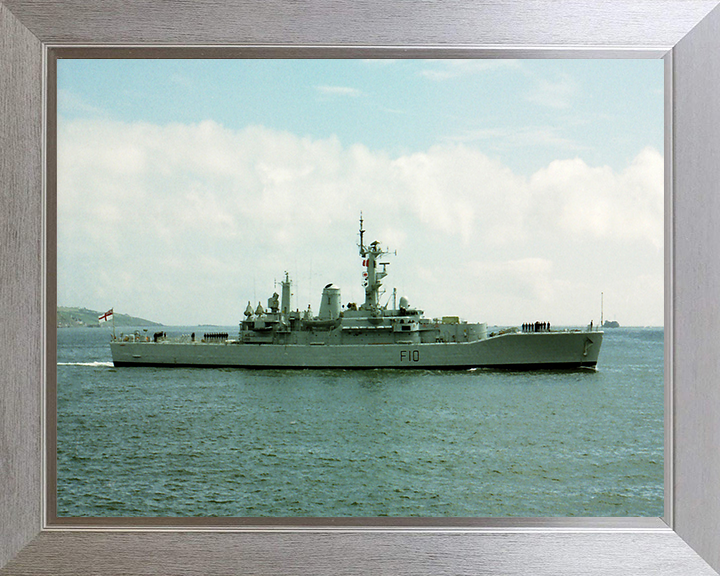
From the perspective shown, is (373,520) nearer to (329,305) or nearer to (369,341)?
(369,341)

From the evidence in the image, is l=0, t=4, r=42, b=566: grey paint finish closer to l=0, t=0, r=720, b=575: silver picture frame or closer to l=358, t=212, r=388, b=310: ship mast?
l=0, t=0, r=720, b=575: silver picture frame

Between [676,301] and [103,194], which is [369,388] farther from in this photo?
[676,301]

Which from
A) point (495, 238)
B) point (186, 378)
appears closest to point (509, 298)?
point (495, 238)

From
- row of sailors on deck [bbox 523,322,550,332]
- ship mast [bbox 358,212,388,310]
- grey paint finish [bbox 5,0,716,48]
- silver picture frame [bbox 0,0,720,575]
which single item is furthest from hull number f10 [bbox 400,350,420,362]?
grey paint finish [bbox 5,0,716,48]

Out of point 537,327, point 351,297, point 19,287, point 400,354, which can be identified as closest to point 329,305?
point 351,297

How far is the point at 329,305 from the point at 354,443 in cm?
206

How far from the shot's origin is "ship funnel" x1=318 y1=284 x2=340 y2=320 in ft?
29.7

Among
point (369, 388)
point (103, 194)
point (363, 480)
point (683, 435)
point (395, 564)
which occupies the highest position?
point (103, 194)

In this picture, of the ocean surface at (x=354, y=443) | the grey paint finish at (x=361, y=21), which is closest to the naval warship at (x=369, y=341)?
the ocean surface at (x=354, y=443)

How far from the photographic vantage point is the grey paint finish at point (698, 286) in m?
1.51

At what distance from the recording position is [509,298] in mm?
9742

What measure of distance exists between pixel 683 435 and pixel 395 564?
80 centimetres

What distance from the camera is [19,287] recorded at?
1.52m

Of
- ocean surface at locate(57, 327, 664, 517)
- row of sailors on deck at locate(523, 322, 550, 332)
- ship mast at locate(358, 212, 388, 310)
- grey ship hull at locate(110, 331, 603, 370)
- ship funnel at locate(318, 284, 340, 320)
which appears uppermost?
ship mast at locate(358, 212, 388, 310)
